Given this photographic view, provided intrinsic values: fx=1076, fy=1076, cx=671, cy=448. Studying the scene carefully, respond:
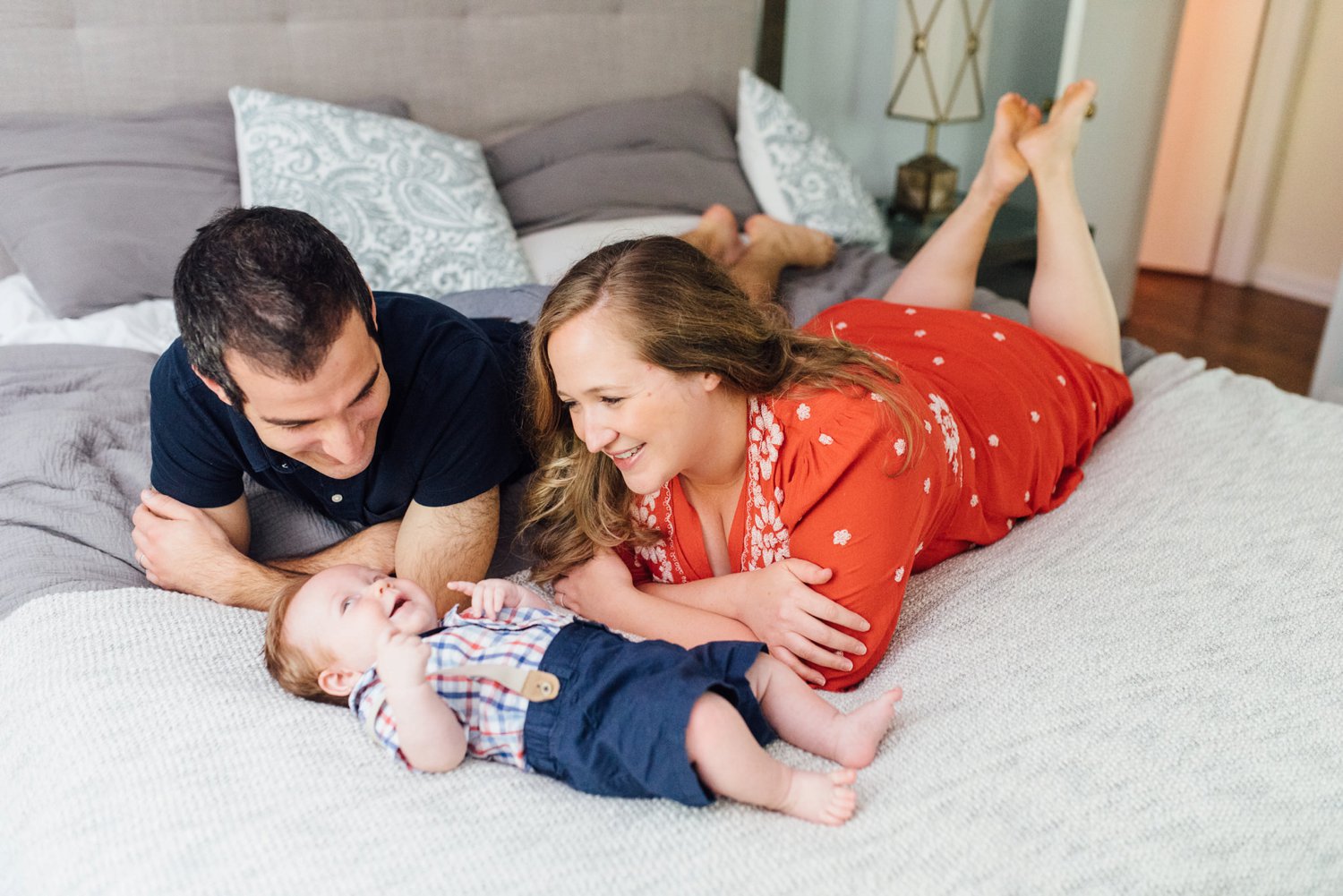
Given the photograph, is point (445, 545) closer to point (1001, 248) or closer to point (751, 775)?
point (751, 775)

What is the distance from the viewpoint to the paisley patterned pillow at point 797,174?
9.09 feet

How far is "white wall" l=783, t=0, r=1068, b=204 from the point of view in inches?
128

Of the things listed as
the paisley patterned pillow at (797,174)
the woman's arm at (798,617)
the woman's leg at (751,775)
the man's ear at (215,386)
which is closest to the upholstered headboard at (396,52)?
the paisley patterned pillow at (797,174)

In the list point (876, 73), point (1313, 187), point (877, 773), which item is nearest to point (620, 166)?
point (876, 73)

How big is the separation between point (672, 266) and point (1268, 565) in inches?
36.3

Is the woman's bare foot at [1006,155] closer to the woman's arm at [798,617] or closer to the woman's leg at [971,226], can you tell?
the woman's leg at [971,226]

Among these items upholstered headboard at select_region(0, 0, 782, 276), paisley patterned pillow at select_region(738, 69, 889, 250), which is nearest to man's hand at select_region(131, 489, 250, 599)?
upholstered headboard at select_region(0, 0, 782, 276)

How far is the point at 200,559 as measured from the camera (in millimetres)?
1444

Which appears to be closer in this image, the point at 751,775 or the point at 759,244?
the point at 751,775

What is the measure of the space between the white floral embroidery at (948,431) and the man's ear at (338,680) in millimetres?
862

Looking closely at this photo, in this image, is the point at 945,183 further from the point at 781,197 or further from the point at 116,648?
the point at 116,648

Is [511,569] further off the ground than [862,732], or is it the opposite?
[862,732]

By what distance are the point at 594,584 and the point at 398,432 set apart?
340 mm

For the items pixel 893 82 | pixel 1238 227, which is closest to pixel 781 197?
pixel 893 82
